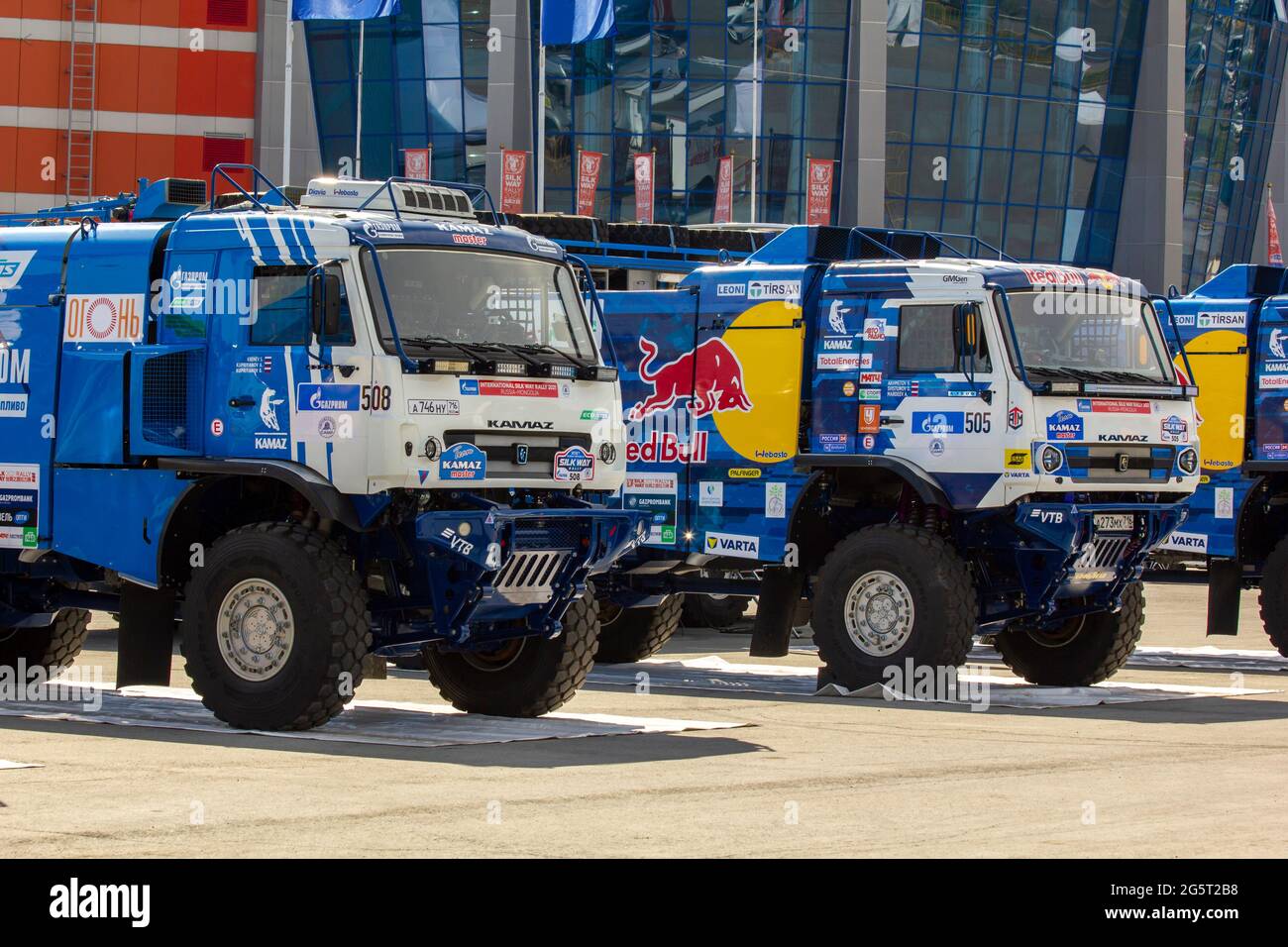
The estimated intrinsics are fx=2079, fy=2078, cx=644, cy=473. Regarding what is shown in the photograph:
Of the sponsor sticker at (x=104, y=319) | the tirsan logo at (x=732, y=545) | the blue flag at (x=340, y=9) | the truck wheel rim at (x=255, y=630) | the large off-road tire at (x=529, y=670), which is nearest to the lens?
the truck wheel rim at (x=255, y=630)

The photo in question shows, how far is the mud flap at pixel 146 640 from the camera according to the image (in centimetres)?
1387

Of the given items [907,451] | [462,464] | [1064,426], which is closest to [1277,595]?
[1064,426]

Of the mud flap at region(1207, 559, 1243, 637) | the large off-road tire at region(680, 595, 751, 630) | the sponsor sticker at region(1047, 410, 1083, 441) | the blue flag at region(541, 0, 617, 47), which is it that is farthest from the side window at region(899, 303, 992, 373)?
the blue flag at region(541, 0, 617, 47)

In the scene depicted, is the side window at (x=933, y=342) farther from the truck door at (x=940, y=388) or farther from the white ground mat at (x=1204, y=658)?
the white ground mat at (x=1204, y=658)

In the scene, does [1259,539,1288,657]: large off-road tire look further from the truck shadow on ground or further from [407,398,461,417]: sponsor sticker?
[407,398,461,417]: sponsor sticker

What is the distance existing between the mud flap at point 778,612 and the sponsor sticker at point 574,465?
3874 mm

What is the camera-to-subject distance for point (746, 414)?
1723 cm

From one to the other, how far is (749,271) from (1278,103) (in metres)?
51.3

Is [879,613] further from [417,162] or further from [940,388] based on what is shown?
[417,162]

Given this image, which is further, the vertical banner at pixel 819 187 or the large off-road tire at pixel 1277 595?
the vertical banner at pixel 819 187

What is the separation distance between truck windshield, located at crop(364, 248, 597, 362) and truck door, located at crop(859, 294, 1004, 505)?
3283 millimetres

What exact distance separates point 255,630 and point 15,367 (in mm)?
2836

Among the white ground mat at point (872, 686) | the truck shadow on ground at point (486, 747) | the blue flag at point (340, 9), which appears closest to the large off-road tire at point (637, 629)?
the white ground mat at point (872, 686)
